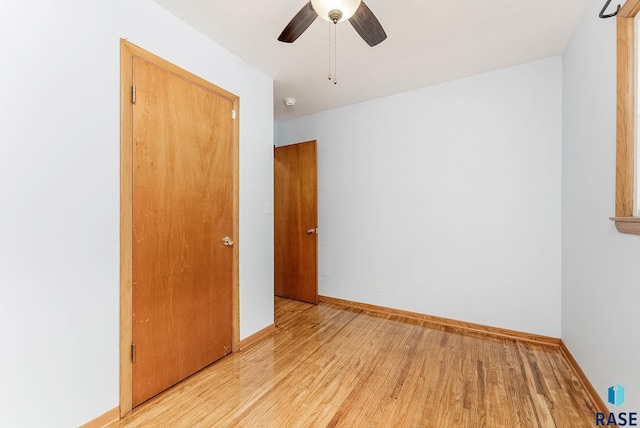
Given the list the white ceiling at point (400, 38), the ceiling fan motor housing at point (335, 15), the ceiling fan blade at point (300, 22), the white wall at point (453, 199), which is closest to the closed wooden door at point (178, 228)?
the white ceiling at point (400, 38)

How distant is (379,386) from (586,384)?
1332mm

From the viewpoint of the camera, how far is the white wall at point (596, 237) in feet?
4.41

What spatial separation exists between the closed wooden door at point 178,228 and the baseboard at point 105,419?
0.34ft

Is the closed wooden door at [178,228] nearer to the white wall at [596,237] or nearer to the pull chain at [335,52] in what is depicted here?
the pull chain at [335,52]

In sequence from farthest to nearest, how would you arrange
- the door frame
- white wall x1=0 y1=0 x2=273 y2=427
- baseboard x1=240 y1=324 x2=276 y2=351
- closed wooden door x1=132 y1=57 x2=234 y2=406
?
baseboard x1=240 y1=324 x2=276 y2=351 < closed wooden door x1=132 y1=57 x2=234 y2=406 < the door frame < white wall x1=0 y1=0 x2=273 y2=427

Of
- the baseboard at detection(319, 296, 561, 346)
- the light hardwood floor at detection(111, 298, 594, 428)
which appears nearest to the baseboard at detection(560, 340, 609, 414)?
the light hardwood floor at detection(111, 298, 594, 428)

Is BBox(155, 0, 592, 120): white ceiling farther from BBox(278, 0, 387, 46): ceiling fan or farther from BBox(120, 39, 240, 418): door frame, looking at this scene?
BBox(120, 39, 240, 418): door frame

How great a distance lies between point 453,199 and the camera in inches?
110

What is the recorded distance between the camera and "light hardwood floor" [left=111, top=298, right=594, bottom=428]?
1.54 metres

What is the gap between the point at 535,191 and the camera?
2426 mm

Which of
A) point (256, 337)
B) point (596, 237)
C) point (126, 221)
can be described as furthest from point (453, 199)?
point (126, 221)

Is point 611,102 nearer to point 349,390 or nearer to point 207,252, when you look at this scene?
point 349,390
